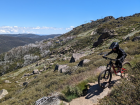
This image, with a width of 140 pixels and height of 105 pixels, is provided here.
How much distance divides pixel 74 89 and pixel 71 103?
0.96 m

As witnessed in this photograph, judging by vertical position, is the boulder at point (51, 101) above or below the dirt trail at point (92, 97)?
below

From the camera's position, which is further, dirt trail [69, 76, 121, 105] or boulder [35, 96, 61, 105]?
boulder [35, 96, 61, 105]

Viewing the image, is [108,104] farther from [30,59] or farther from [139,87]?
[30,59]

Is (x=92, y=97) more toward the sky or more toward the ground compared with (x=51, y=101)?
more toward the sky

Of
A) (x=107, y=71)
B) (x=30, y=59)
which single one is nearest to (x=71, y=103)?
(x=107, y=71)

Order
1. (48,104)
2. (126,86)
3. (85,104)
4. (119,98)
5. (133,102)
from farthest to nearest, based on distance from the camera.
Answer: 1. (48,104)
2. (85,104)
3. (126,86)
4. (119,98)
5. (133,102)

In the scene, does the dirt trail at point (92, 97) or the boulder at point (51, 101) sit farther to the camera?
the boulder at point (51, 101)

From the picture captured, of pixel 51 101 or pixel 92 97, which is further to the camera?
pixel 51 101

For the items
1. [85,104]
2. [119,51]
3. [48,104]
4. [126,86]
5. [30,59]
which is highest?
[119,51]

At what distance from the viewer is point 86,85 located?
25.1 feet

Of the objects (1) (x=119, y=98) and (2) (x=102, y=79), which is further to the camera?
(2) (x=102, y=79)

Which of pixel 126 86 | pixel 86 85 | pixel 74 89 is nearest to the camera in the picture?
pixel 126 86

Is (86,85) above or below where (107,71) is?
below

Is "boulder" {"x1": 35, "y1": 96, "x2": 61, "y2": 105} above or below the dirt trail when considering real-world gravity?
below
